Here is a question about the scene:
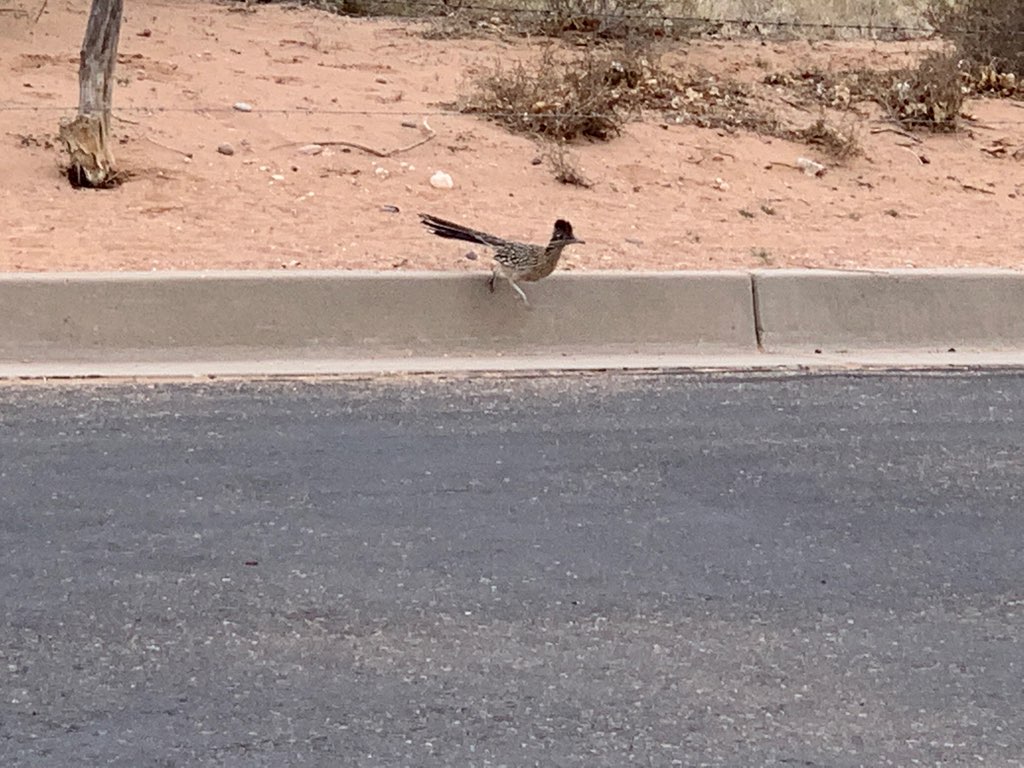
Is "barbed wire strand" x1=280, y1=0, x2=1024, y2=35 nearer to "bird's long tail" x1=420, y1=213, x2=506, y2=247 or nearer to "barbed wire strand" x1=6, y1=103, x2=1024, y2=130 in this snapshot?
"barbed wire strand" x1=6, y1=103, x2=1024, y2=130

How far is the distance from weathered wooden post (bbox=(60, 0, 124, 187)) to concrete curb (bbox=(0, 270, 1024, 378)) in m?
1.74

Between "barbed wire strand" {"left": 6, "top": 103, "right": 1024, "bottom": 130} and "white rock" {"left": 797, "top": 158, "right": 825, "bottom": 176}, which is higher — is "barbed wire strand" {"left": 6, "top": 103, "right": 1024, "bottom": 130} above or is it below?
above

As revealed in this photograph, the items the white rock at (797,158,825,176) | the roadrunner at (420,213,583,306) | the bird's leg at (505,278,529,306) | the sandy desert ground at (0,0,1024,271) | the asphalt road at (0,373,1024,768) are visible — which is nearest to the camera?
the asphalt road at (0,373,1024,768)

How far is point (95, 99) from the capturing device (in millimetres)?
9414

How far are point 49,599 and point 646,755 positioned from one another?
2010 millimetres

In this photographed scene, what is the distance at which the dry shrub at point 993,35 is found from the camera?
14320 mm

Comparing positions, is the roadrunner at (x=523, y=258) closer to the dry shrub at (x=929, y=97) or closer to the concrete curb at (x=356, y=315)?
the concrete curb at (x=356, y=315)

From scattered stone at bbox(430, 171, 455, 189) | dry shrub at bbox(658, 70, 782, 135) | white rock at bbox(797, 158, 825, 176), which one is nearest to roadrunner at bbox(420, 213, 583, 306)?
scattered stone at bbox(430, 171, 455, 189)

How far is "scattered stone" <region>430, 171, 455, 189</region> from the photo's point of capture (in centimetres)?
1017

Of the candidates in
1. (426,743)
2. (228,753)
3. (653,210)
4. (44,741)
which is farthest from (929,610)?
(653,210)

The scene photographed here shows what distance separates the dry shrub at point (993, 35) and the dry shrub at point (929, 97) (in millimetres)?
1682

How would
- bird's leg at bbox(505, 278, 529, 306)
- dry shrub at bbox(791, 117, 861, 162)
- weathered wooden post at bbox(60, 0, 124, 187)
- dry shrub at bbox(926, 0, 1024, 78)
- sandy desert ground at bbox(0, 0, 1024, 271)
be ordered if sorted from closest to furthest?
bird's leg at bbox(505, 278, 529, 306)
sandy desert ground at bbox(0, 0, 1024, 271)
weathered wooden post at bbox(60, 0, 124, 187)
dry shrub at bbox(791, 117, 861, 162)
dry shrub at bbox(926, 0, 1024, 78)

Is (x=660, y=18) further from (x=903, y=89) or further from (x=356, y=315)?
(x=356, y=315)

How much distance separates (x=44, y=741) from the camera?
4.07m
